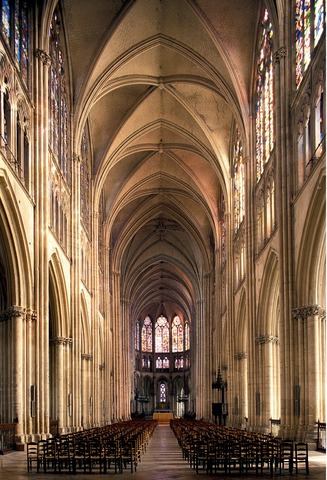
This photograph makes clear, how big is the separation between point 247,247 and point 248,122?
267 inches

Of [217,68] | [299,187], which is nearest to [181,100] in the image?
[217,68]

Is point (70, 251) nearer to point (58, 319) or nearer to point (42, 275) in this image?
point (58, 319)

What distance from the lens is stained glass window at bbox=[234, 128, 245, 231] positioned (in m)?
42.0

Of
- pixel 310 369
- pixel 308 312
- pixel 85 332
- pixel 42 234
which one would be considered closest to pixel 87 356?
pixel 85 332

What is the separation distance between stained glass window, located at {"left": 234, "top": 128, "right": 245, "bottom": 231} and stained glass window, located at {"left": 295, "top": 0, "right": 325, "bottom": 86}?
15.4 metres

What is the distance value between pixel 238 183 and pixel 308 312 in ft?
67.8

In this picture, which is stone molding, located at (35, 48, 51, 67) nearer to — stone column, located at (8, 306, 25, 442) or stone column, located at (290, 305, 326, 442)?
stone column, located at (8, 306, 25, 442)

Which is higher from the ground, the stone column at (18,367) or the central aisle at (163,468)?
the stone column at (18,367)

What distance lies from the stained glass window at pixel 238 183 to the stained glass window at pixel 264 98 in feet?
20.0

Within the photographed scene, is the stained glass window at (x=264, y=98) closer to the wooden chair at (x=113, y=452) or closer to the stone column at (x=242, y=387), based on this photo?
the stone column at (x=242, y=387)

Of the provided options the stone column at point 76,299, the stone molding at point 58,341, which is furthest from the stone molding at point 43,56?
the stone molding at point 58,341

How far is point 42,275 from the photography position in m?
26.8

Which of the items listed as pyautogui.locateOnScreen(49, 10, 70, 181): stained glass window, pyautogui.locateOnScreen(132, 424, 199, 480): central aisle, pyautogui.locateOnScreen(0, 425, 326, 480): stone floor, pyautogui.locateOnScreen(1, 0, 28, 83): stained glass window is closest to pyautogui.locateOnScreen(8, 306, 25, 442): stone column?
pyautogui.locateOnScreen(0, 425, 326, 480): stone floor

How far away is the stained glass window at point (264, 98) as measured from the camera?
31.6 meters
